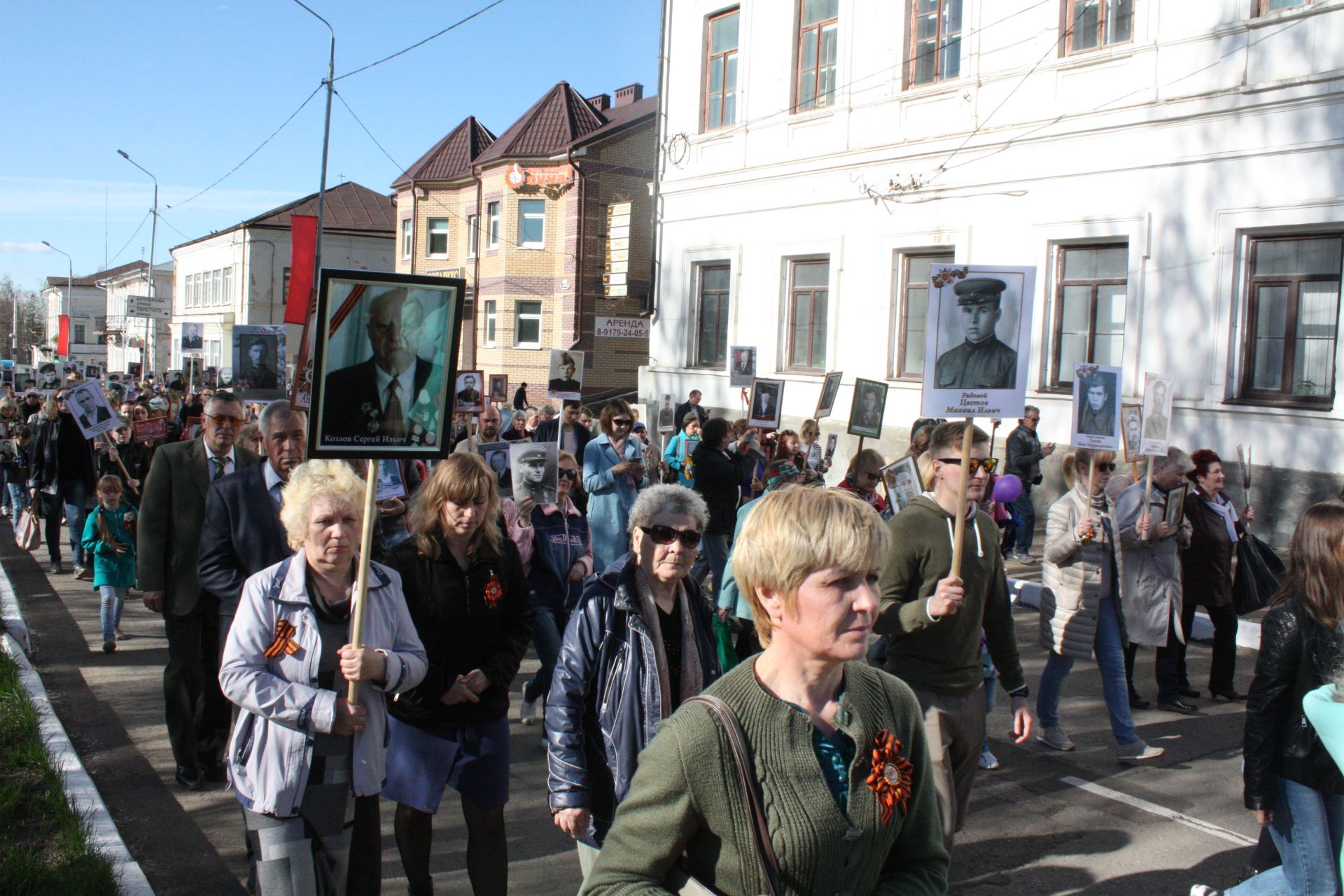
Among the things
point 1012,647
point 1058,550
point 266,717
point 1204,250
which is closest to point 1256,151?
point 1204,250

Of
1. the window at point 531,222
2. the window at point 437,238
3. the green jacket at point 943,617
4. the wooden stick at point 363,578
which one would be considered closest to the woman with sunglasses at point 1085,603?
the green jacket at point 943,617

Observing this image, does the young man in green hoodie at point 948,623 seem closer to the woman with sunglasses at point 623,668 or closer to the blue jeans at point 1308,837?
the blue jeans at point 1308,837

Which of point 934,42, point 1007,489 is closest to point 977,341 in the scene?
point 1007,489

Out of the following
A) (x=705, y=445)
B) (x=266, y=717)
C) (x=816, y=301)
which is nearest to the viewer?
(x=266, y=717)

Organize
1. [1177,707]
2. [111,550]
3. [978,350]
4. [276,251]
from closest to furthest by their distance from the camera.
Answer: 1. [978,350]
2. [1177,707]
3. [111,550]
4. [276,251]

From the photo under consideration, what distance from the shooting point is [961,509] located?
4.46 metres

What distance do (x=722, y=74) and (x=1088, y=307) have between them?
10.2 m

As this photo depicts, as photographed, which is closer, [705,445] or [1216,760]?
[1216,760]

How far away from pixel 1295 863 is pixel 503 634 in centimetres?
285

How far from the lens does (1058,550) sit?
22.9 ft

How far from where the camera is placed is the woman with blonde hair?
162 inches

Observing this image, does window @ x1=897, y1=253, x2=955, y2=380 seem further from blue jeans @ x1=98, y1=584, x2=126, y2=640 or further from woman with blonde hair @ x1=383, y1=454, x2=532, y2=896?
woman with blonde hair @ x1=383, y1=454, x2=532, y2=896

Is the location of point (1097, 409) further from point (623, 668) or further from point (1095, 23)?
point (1095, 23)

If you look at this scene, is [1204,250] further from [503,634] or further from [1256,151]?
[503,634]
